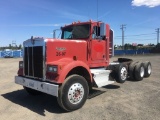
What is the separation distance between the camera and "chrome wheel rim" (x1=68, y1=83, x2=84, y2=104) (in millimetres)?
6404

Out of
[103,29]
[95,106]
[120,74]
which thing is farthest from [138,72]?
[95,106]

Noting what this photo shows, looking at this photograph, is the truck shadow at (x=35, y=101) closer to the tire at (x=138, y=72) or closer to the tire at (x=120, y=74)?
the tire at (x=120, y=74)

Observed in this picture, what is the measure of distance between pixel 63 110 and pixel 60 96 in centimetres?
68

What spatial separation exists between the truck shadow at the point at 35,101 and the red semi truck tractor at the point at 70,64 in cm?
36

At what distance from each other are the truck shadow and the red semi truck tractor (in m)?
0.36

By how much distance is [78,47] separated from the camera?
298 inches

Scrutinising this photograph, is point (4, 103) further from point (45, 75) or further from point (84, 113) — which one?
point (84, 113)

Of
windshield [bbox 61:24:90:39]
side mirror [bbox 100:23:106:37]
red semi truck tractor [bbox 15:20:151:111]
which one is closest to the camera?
red semi truck tractor [bbox 15:20:151:111]

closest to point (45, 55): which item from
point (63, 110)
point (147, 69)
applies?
point (63, 110)

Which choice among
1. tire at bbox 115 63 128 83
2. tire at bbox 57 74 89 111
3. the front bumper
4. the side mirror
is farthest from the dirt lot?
the side mirror

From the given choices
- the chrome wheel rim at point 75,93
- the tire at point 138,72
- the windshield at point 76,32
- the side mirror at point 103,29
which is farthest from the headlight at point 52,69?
the tire at point 138,72

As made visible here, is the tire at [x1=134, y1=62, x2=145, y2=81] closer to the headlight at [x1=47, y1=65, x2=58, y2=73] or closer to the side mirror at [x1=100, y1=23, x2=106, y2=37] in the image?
the side mirror at [x1=100, y1=23, x2=106, y2=37]

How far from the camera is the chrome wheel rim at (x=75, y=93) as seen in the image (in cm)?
640

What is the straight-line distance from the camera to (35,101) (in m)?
7.71
